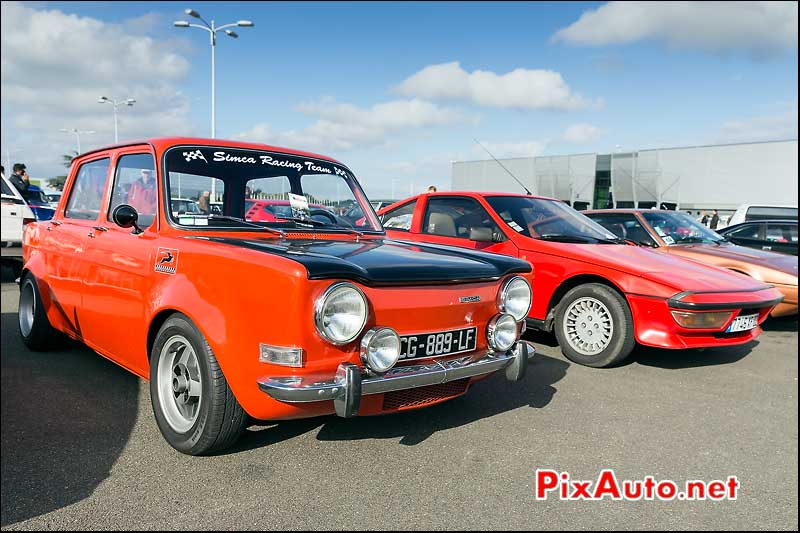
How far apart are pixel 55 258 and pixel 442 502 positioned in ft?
11.1

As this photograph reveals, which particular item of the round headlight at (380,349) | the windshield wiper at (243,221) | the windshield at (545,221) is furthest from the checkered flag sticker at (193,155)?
the windshield at (545,221)

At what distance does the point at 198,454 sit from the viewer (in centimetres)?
280

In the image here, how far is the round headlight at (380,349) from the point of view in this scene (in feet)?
8.46

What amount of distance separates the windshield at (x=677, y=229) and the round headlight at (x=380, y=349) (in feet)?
18.0

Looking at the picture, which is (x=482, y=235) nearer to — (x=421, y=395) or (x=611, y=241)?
(x=611, y=241)

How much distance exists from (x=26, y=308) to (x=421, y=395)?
3.66 meters

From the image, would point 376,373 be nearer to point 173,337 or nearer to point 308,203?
point 173,337

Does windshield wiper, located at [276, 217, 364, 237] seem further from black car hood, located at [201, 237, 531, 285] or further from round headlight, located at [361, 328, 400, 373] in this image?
round headlight, located at [361, 328, 400, 373]

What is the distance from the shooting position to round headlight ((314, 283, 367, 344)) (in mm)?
2479

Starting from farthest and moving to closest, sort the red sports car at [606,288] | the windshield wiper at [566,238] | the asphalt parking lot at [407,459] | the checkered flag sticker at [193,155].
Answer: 1. the windshield wiper at [566,238]
2. the red sports car at [606,288]
3. the checkered flag sticker at [193,155]
4. the asphalt parking lot at [407,459]

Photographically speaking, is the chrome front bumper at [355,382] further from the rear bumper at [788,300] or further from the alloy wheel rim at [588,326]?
the rear bumper at [788,300]

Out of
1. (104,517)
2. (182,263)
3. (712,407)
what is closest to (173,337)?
(182,263)

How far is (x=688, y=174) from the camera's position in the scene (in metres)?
31.6

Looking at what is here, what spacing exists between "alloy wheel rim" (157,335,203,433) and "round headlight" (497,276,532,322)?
64.2 inches
